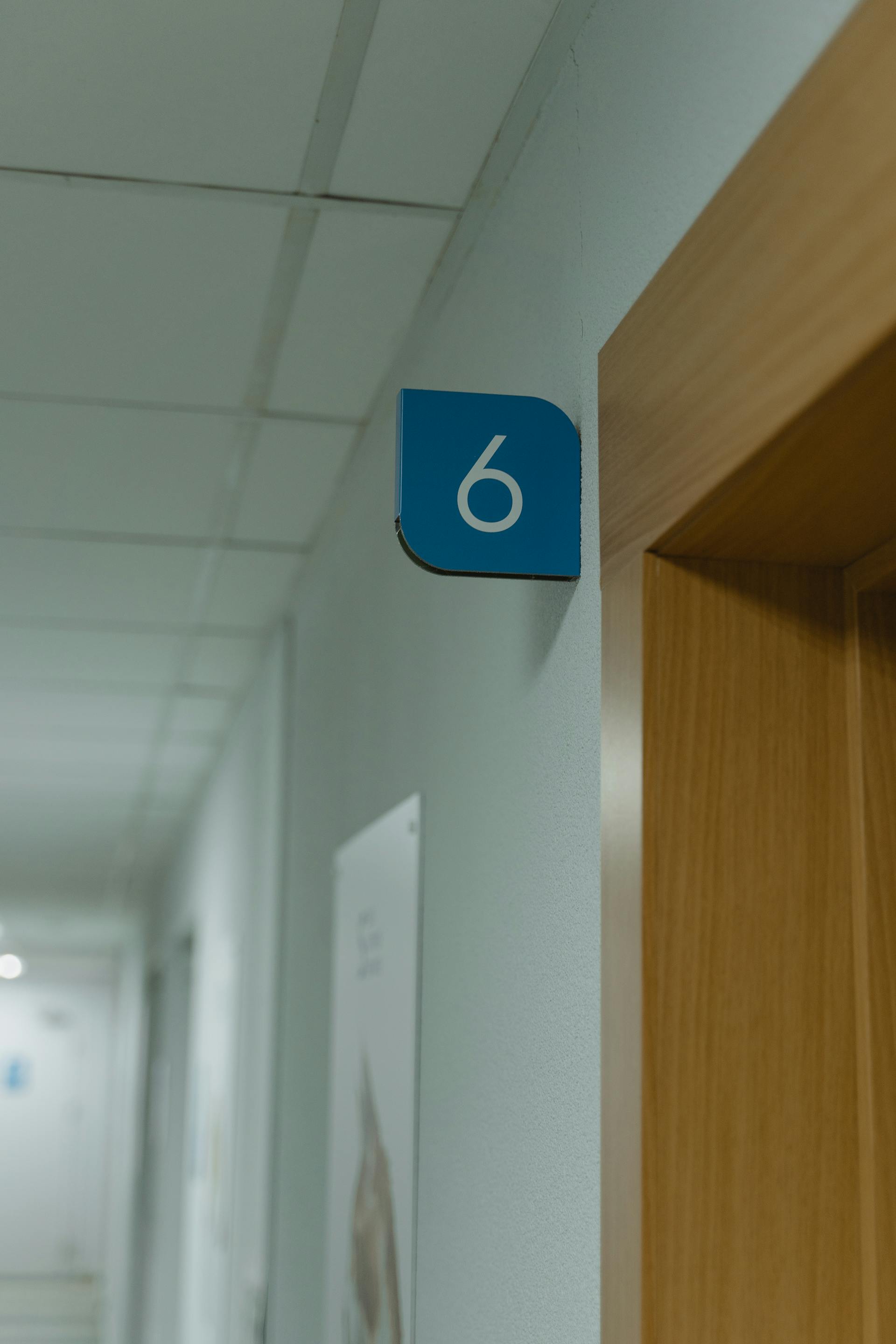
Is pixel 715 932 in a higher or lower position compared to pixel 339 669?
lower

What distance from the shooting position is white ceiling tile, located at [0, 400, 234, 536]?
248 cm

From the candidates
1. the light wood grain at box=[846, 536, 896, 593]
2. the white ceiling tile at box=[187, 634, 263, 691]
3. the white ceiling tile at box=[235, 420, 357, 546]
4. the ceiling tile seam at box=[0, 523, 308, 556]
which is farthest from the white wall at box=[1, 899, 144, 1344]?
the light wood grain at box=[846, 536, 896, 593]

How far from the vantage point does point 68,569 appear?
323 centimetres

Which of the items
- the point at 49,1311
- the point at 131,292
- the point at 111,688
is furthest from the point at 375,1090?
the point at 49,1311

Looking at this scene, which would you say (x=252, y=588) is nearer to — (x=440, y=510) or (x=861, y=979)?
(x=440, y=510)

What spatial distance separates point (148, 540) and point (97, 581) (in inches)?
12.6

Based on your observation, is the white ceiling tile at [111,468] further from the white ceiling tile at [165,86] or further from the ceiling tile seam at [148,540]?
the white ceiling tile at [165,86]

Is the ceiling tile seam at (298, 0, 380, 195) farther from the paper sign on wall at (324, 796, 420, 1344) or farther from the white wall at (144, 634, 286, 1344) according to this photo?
the white wall at (144, 634, 286, 1344)

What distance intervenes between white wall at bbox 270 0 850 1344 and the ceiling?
119mm

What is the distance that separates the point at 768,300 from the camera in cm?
93

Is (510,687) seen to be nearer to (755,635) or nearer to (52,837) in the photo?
(755,635)

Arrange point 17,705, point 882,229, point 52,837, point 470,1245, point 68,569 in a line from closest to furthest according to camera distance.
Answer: point 882,229
point 470,1245
point 68,569
point 17,705
point 52,837

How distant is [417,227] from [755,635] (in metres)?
0.98

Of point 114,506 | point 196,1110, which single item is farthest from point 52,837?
point 114,506
